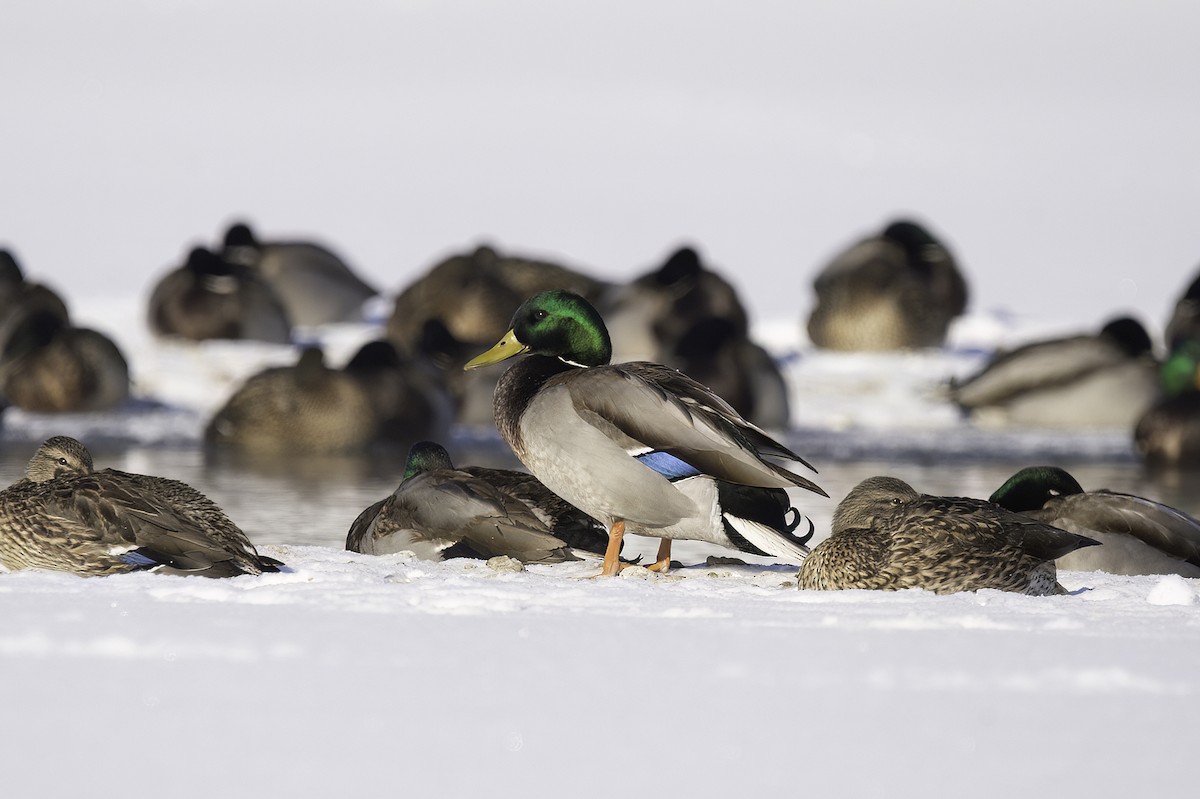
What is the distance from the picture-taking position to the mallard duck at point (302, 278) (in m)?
18.9

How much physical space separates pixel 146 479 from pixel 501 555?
1.19 metres

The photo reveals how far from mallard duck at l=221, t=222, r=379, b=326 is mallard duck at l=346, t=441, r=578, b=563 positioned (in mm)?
12418

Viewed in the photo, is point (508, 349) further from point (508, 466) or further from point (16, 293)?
point (16, 293)

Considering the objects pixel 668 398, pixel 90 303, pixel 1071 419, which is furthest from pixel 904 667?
pixel 90 303

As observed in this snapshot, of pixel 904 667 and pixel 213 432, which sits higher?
pixel 213 432

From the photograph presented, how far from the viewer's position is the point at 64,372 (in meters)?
14.1

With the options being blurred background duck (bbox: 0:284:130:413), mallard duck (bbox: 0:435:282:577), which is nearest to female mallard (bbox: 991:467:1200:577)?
mallard duck (bbox: 0:435:282:577)

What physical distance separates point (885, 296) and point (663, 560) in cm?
1133

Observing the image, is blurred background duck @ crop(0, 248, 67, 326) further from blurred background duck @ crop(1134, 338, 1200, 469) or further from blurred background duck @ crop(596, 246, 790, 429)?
blurred background duck @ crop(1134, 338, 1200, 469)

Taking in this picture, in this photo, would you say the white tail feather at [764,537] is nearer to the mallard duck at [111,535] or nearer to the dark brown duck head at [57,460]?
the mallard duck at [111,535]

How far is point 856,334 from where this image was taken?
57.2 feet

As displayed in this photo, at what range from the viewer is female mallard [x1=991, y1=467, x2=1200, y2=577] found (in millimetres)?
6590

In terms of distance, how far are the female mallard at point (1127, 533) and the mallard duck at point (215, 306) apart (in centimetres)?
1096

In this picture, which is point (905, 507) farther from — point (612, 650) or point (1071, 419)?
point (1071, 419)
